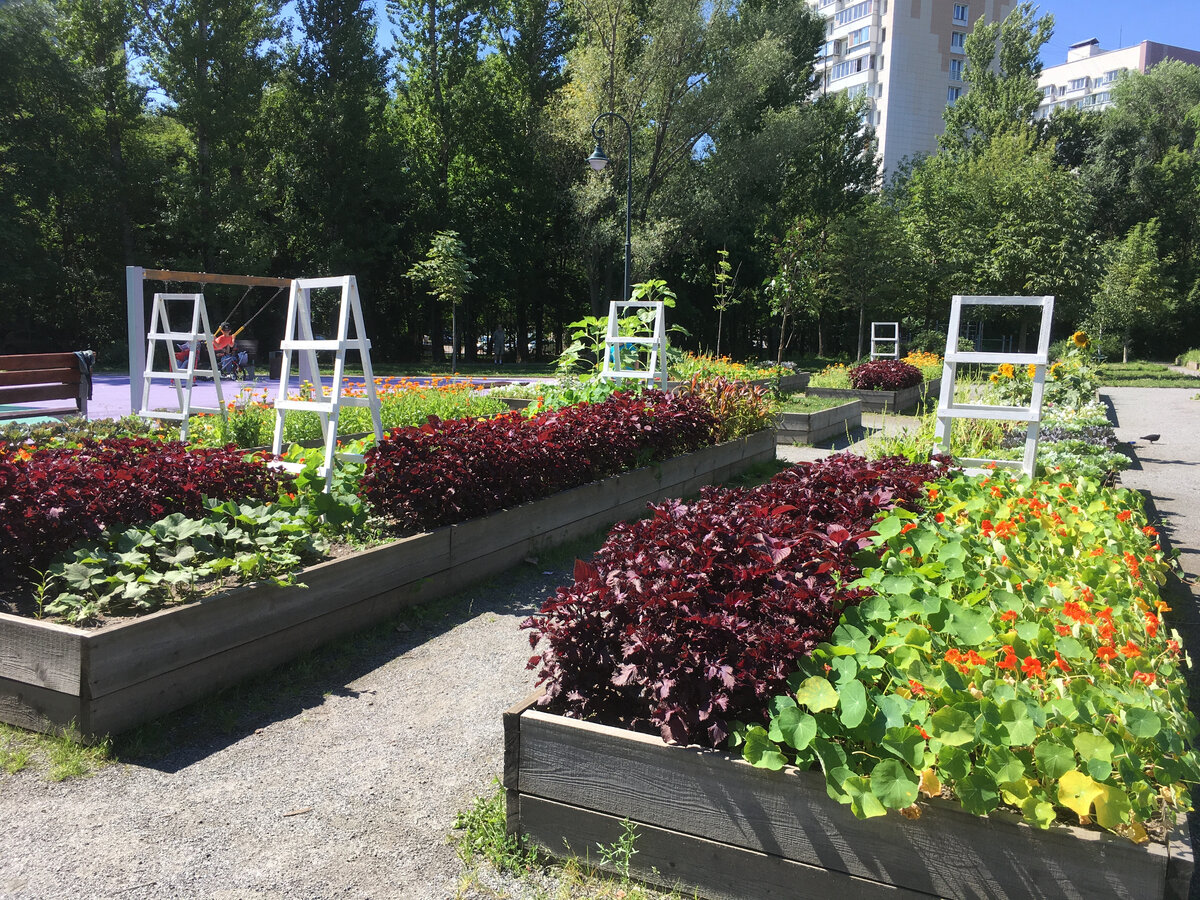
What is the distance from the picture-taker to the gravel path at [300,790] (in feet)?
7.89

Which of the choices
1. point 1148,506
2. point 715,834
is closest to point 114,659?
point 715,834

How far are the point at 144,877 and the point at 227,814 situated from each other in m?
0.34

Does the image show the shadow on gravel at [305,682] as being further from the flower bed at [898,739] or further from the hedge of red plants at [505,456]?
the flower bed at [898,739]

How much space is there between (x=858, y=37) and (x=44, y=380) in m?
65.2

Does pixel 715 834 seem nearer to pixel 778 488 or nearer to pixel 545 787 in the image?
pixel 545 787

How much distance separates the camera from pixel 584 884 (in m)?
2.37

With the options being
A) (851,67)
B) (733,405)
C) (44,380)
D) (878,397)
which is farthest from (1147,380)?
(851,67)

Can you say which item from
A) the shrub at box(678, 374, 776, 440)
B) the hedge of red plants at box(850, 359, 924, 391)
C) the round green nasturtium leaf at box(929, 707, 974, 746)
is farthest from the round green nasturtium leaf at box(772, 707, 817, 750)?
the hedge of red plants at box(850, 359, 924, 391)

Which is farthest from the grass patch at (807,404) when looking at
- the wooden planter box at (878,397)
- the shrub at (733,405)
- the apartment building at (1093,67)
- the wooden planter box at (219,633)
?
the apartment building at (1093,67)

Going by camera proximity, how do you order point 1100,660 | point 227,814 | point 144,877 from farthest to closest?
point 227,814 < point 144,877 < point 1100,660

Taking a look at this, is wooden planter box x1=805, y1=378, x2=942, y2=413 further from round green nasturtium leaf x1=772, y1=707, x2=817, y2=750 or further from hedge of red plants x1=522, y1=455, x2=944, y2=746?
round green nasturtium leaf x1=772, y1=707, x2=817, y2=750

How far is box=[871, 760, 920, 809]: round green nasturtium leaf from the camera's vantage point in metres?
1.90

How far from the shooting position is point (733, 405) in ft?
28.2

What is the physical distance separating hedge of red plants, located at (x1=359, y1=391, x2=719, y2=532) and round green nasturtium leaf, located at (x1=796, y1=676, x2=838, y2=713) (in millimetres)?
A: 2958
